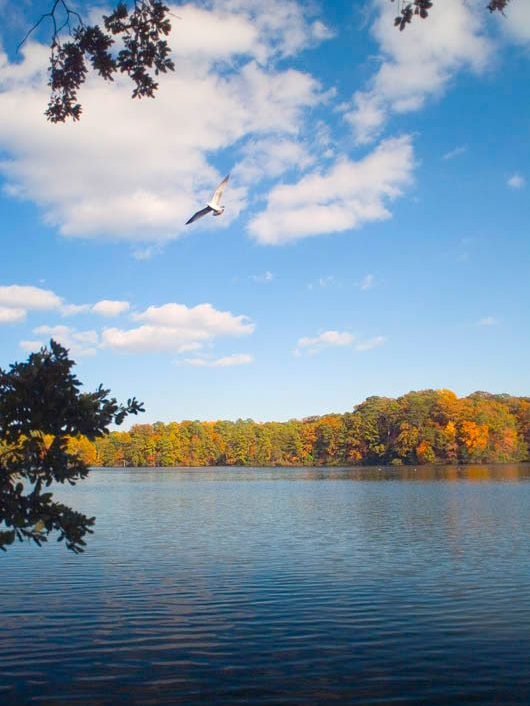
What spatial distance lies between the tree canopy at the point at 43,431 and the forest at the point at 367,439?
334 feet

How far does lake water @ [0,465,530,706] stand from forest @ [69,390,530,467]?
83447 mm

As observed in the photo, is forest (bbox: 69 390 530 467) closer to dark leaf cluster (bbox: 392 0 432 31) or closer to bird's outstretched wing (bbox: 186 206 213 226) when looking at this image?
bird's outstretched wing (bbox: 186 206 213 226)

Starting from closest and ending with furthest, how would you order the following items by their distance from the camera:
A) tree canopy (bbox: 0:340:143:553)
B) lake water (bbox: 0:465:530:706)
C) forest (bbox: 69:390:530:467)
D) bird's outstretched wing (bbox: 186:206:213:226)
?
tree canopy (bbox: 0:340:143:553) < lake water (bbox: 0:465:530:706) < bird's outstretched wing (bbox: 186:206:213:226) < forest (bbox: 69:390:530:467)

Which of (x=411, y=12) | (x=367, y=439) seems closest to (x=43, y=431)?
(x=411, y=12)

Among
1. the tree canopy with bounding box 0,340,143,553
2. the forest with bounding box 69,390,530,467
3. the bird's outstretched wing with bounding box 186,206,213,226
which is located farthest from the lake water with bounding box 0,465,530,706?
the forest with bounding box 69,390,530,467

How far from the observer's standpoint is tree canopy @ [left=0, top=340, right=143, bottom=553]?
813 centimetres

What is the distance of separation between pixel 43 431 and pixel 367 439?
14727 centimetres

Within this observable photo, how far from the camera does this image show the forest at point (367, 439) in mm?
134875

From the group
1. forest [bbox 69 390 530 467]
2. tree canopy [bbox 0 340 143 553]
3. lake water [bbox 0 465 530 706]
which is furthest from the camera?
forest [bbox 69 390 530 467]

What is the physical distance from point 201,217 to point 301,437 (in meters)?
163

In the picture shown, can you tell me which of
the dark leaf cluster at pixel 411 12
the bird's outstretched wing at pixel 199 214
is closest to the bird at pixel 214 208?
the bird's outstretched wing at pixel 199 214

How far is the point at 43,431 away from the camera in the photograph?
28.1 feet

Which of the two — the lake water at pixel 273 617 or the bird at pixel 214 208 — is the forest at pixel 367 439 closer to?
the lake water at pixel 273 617

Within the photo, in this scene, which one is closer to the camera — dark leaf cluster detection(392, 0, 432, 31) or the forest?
dark leaf cluster detection(392, 0, 432, 31)
